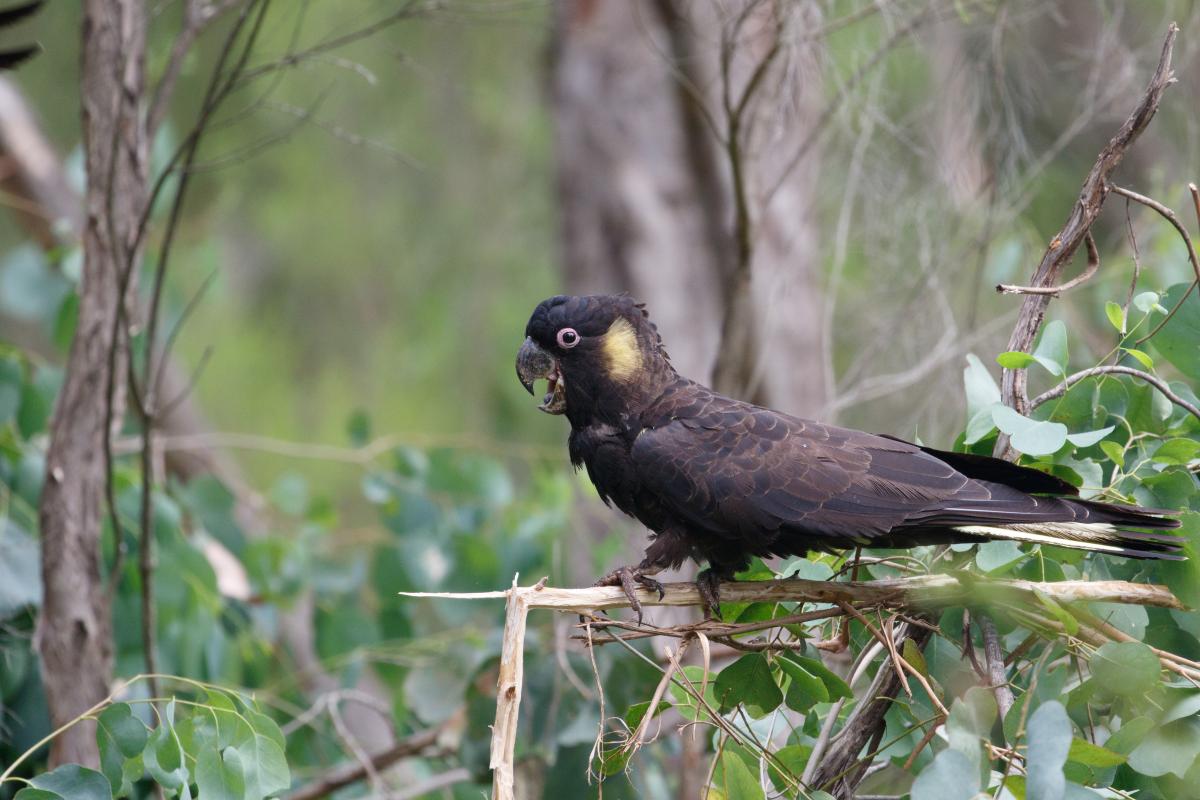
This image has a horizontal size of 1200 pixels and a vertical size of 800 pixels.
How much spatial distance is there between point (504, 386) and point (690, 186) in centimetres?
351

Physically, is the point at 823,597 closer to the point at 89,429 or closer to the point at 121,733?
the point at 121,733

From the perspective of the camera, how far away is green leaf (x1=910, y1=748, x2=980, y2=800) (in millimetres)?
1773

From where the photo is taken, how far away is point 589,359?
2.95 m

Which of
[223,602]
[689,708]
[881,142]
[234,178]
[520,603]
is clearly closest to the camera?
[520,603]

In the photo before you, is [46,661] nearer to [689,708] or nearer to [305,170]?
[689,708]

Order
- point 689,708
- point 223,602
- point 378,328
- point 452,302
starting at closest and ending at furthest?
point 689,708 → point 223,602 → point 452,302 → point 378,328

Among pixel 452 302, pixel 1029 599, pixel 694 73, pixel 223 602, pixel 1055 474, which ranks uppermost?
pixel 694 73

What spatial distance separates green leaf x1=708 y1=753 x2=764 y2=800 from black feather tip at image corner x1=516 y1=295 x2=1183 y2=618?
386 mm

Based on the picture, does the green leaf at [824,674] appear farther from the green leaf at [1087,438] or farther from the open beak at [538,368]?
the open beak at [538,368]

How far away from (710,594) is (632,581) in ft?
0.58

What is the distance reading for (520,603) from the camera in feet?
6.69

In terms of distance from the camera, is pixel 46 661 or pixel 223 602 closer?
pixel 46 661

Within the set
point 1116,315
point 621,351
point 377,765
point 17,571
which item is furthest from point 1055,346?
point 17,571

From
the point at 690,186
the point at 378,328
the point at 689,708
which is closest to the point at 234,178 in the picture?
the point at 378,328
